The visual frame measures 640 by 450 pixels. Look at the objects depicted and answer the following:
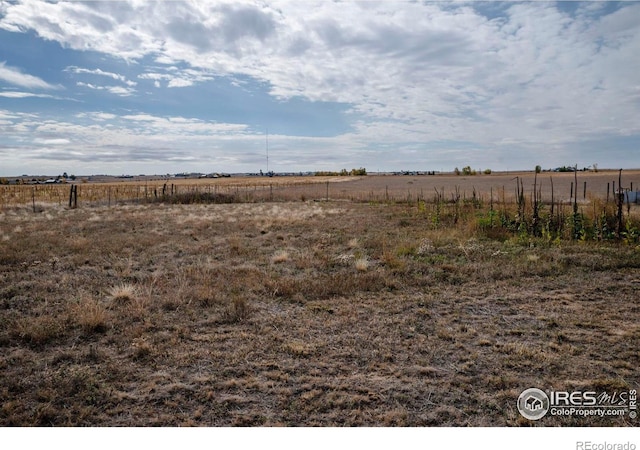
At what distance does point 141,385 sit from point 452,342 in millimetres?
4011

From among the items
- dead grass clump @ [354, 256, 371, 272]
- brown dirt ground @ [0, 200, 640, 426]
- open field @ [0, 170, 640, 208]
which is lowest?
brown dirt ground @ [0, 200, 640, 426]

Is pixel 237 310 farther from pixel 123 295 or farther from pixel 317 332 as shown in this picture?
pixel 123 295

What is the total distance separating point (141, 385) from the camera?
436cm

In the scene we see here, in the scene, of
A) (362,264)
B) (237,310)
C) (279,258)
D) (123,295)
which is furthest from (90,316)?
(362,264)

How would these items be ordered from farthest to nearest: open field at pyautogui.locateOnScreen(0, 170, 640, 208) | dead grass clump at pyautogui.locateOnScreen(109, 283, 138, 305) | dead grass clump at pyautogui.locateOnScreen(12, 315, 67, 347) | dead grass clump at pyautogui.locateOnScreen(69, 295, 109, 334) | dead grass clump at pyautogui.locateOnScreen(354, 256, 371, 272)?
open field at pyautogui.locateOnScreen(0, 170, 640, 208), dead grass clump at pyautogui.locateOnScreen(354, 256, 371, 272), dead grass clump at pyautogui.locateOnScreen(109, 283, 138, 305), dead grass clump at pyautogui.locateOnScreen(69, 295, 109, 334), dead grass clump at pyautogui.locateOnScreen(12, 315, 67, 347)

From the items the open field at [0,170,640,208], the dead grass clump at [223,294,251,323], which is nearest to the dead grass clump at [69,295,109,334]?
the dead grass clump at [223,294,251,323]

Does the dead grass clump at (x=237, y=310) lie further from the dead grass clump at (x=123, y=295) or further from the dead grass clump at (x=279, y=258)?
the dead grass clump at (x=279, y=258)

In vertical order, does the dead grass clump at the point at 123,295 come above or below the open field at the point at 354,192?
below

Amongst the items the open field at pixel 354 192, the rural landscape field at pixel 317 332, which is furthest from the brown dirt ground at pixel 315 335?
the open field at pixel 354 192

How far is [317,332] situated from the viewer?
19.2ft

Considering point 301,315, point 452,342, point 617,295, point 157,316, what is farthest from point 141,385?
point 617,295

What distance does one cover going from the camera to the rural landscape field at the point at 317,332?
3961mm

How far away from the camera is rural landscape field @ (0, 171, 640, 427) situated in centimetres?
396

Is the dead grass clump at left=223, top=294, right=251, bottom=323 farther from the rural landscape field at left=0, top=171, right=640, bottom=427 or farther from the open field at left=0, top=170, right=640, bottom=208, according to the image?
the open field at left=0, top=170, right=640, bottom=208
